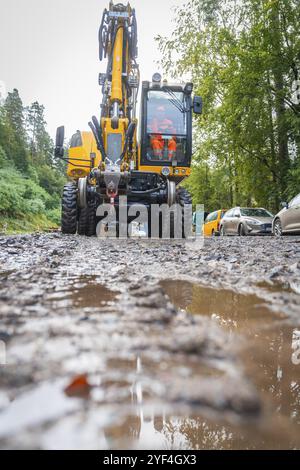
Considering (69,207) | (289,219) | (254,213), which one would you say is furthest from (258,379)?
(254,213)

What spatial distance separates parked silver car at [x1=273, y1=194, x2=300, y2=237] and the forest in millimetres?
11389

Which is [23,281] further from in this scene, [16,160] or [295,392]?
[16,160]

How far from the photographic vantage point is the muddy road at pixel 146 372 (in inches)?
28.8

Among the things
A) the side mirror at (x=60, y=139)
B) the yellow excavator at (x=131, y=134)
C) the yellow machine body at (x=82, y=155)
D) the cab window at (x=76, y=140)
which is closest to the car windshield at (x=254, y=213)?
the yellow excavator at (x=131, y=134)

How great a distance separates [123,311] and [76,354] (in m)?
0.54

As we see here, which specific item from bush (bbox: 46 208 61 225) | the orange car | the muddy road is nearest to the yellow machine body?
the muddy road

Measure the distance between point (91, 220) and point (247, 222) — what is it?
22.3ft

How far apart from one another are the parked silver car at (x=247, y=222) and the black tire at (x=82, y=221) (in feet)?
22.4

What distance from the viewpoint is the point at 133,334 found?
1223mm

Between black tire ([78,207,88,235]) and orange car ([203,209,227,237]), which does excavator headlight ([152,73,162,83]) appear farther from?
orange car ([203,209,227,237])

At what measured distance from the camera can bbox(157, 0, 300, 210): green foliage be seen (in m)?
16.8

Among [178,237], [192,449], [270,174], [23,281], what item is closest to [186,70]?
[270,174]

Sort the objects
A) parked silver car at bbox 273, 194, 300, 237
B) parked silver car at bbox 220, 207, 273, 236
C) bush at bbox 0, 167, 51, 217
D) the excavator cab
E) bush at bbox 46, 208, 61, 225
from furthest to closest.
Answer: bush at bbox 46, 208, 61, 225 → bush at bbox 0, 167, 51, 217 → parked silver car at bbox 220, 207, 273, 236 → parked silver car at bbox 273, 194, 300, 237 → the excavator cab

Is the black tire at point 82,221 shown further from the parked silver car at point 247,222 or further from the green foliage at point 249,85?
the green foliage at point 249,85
